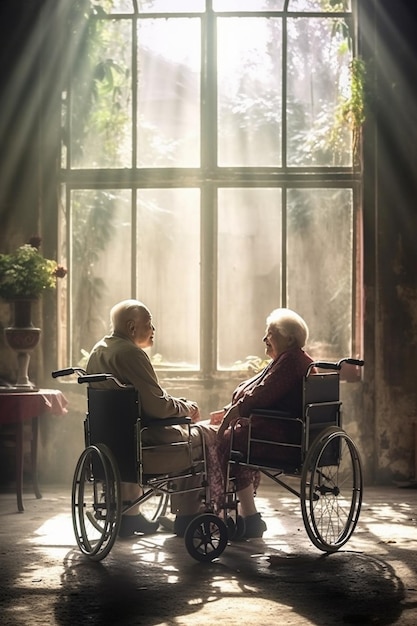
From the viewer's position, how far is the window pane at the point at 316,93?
816cm

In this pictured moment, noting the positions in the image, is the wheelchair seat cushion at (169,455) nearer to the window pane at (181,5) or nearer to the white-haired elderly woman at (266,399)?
the white-haired elderly woman at (266,399)

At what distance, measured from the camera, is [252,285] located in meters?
8.17

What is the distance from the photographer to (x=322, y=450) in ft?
16.9

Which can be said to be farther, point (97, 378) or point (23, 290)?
point (23, 290)

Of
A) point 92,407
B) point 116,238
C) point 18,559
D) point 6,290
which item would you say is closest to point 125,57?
point 116,238

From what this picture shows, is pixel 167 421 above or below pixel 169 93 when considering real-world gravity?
below

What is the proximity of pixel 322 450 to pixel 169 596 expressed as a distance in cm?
121

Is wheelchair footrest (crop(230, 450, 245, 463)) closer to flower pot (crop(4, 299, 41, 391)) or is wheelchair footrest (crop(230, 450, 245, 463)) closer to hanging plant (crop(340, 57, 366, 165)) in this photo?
flower pot (crop(4, 299, 41, 391))

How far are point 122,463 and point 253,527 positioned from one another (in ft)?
3.16

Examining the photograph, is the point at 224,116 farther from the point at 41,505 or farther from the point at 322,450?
the point at 322,450

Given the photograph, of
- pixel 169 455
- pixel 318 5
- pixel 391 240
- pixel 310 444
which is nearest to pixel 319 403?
pixel 310 444

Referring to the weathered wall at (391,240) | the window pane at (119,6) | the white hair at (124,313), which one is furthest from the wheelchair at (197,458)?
the window pane at (119,6)

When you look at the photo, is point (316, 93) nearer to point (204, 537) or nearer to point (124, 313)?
Result: point (124, 313)

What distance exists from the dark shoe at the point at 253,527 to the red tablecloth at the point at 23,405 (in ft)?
Answer: 5.97
